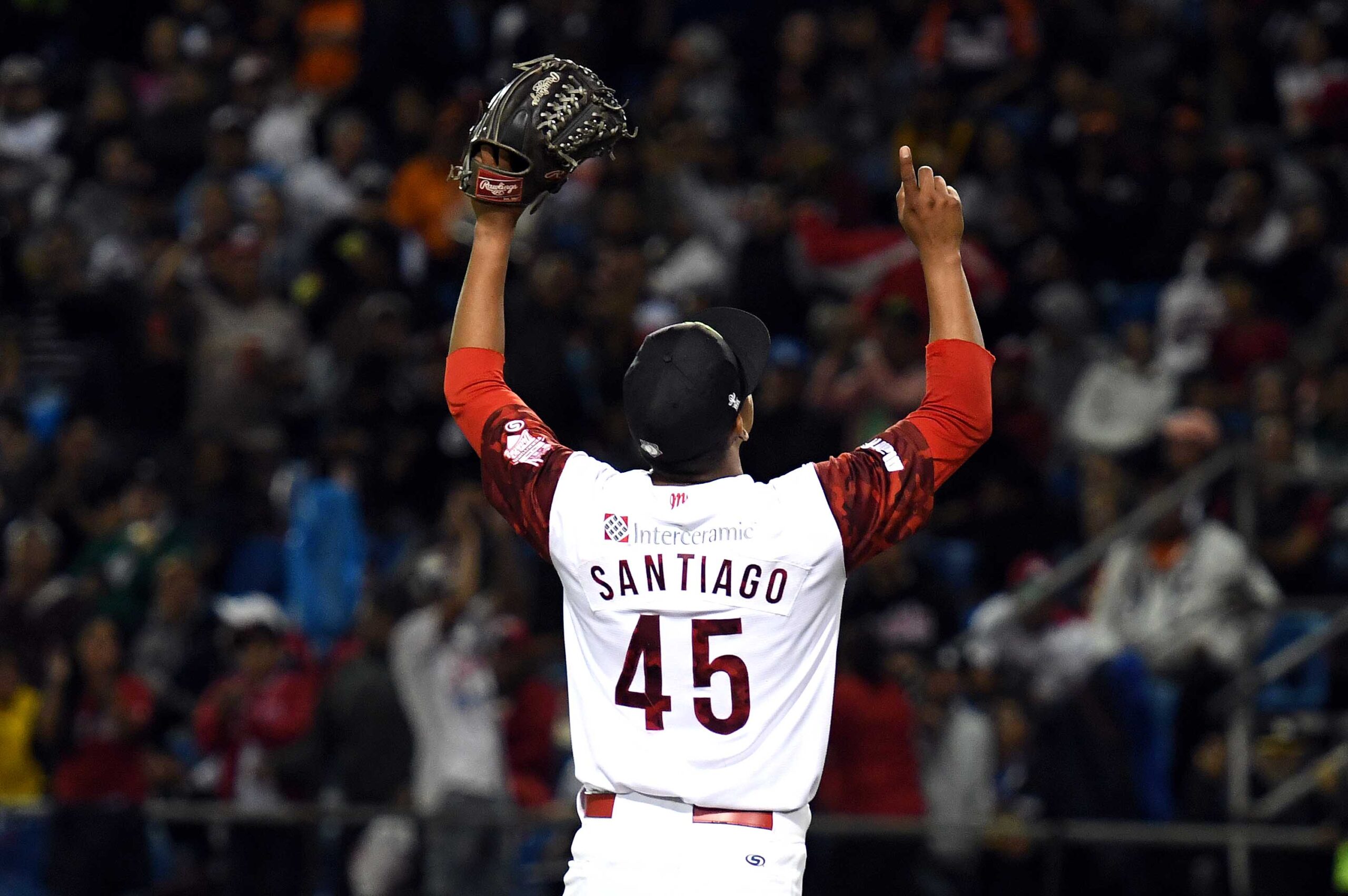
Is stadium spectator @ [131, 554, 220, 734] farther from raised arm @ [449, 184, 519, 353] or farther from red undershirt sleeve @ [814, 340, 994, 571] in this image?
red undershirt sleeve @ [814, 340, 994, 571]

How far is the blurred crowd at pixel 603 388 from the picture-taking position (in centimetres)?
1012

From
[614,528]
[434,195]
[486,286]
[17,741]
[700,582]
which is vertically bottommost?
[17,741]

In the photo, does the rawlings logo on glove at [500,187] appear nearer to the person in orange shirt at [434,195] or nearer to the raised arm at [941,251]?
the raised arm at [941,251]

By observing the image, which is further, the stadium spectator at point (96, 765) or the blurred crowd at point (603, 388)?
the blurred crowd at point (603, 388)

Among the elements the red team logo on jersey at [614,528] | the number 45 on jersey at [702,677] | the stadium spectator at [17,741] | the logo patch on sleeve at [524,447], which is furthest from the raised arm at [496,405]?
the stadium spectator at [17,741]

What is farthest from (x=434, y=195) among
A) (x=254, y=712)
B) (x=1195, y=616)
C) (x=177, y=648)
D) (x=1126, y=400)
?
(x=1195, y=616)

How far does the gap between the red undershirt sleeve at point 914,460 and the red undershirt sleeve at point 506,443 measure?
55 centimetres

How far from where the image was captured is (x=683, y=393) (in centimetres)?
401

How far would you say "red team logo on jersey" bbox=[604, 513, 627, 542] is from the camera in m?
4.04

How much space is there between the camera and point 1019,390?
12234 millimetres

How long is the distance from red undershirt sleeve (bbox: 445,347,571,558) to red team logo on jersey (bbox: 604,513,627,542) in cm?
14

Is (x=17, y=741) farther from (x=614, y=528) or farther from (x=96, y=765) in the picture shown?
(x=614, y=528)

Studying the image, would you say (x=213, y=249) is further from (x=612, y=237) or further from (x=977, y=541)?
(x=977, y=541)

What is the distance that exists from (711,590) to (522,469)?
0.49m
